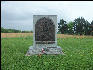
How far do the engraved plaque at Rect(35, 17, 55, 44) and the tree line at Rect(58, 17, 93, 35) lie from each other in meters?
15.3

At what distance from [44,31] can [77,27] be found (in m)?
16.4

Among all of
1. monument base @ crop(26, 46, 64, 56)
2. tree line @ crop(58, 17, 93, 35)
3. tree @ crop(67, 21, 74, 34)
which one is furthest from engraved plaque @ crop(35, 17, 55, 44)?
tree @ crop(67, 21, 74, 34)

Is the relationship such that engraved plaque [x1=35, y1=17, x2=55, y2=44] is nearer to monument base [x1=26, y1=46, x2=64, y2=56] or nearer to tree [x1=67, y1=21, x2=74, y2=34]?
monument base [x1=26, y1=46, x2=64, y2=56]

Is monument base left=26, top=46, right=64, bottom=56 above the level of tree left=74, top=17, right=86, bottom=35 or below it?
below

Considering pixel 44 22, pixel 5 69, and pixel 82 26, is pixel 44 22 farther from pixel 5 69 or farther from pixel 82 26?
pixel 82 26

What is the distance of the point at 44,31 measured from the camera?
15.6 meters

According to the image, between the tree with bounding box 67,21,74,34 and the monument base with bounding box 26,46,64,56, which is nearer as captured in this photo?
the monument base with bounding box 26,46,64,56

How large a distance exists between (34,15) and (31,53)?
91.4 inches

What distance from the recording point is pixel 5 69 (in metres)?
10.3

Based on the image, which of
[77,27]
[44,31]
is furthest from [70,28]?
[44,31]

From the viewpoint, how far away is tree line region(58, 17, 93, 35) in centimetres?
3094

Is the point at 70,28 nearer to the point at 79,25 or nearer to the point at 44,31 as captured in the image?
the point at 79,25

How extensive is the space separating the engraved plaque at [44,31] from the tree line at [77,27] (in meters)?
15.3

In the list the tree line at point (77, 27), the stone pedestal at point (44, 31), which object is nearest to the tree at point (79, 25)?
the tree line at point (77, 27)
